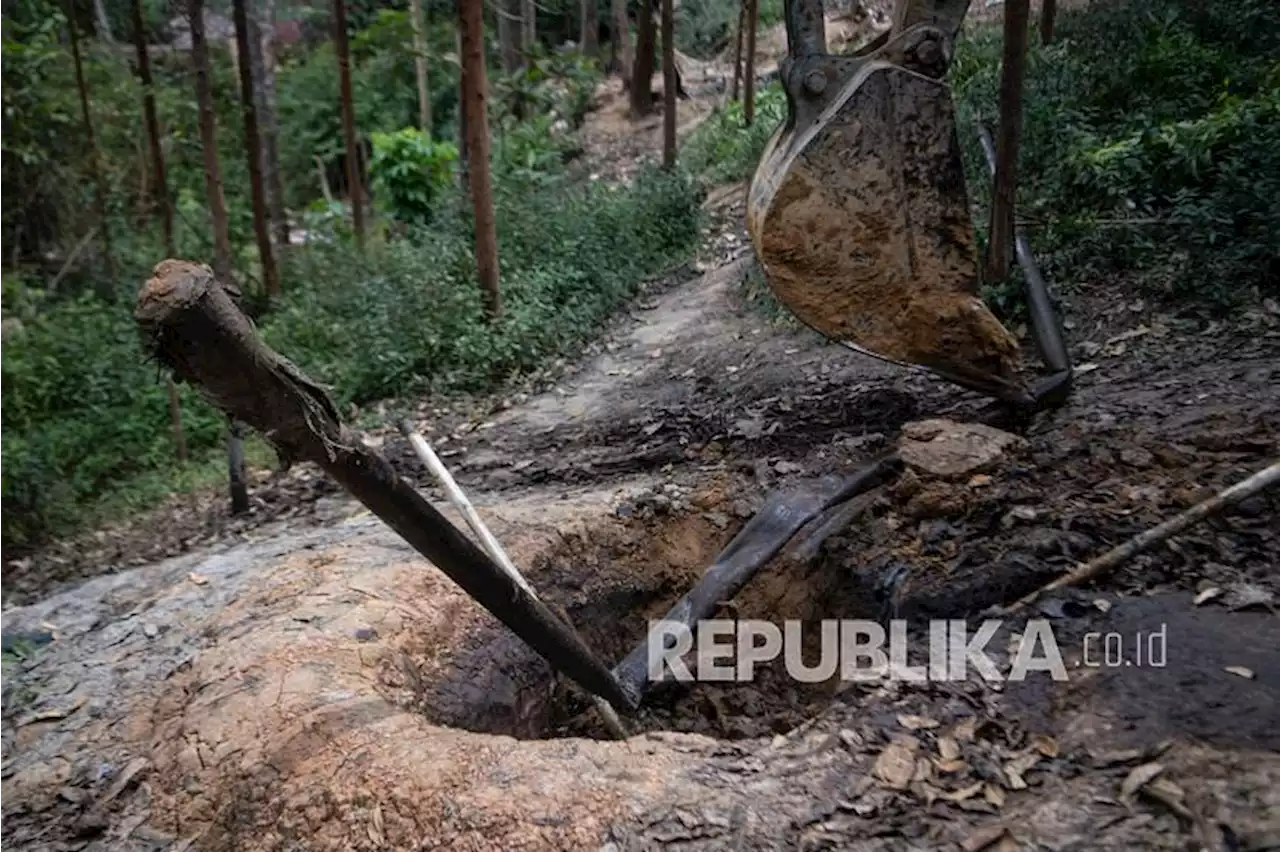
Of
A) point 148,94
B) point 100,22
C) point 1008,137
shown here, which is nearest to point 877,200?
point 1008,137

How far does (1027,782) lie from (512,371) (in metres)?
5.92

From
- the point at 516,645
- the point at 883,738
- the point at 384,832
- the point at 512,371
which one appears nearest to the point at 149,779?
the point at 384,832

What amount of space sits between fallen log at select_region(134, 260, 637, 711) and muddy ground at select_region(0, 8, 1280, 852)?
60 cm

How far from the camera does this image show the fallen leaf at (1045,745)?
2.92m

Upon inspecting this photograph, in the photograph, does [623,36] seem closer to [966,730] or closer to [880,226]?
[880,226]

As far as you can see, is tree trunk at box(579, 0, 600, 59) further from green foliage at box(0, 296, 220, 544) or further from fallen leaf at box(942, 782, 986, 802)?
fallen leaf at box(942, 782, 986, 802)

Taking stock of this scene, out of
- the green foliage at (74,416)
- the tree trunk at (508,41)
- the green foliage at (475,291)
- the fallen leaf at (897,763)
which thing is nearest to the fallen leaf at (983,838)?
the fallen leaf at (897,763)

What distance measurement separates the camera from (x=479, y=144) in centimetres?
827

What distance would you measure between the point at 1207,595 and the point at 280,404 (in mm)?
3019

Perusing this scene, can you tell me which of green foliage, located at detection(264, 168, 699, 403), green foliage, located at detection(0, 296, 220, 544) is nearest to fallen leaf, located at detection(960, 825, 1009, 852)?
green foliage, located at detection(264, 168, 699, 403)

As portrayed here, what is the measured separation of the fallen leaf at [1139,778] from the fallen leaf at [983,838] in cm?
34

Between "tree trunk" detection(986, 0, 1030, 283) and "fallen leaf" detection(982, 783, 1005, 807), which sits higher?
"tree trunk" detection(986, 0, 1030, 283)

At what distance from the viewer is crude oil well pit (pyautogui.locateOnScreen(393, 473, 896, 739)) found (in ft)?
13.6

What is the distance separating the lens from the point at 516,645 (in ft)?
14.4
